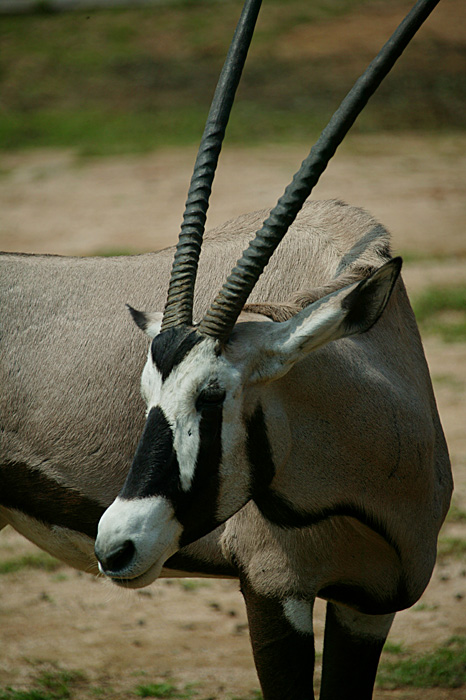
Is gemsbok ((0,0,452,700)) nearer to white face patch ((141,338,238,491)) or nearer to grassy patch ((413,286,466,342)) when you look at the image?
white face patch ((141,338,238,491))

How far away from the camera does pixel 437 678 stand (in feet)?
14.6

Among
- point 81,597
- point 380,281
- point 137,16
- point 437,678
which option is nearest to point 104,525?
point 380,281

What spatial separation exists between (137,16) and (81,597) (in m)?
26.1

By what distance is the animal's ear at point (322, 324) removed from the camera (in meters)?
2.68

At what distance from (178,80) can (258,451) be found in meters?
22.3

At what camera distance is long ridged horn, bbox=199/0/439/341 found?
2734 millimetres

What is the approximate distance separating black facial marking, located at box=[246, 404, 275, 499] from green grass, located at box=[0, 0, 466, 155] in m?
16.3

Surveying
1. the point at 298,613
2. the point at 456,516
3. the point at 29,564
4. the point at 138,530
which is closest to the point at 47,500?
the point at 298,613

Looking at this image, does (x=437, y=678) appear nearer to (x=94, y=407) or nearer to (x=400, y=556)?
(x=400, y=556)

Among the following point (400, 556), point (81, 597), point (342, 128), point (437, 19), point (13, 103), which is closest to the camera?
point (342, 128)

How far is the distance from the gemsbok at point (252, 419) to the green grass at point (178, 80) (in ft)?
49.6

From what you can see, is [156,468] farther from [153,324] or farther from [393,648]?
[393,648]

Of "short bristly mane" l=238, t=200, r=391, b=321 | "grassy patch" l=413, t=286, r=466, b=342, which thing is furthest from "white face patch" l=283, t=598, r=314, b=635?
"grassy patch" l=413, t=286, r=466, b=342

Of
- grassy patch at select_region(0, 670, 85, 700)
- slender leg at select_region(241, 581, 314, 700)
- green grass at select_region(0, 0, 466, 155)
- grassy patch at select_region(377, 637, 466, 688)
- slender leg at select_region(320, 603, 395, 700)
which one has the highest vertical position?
slender leg at select_region(241, 581, 314, 700)
